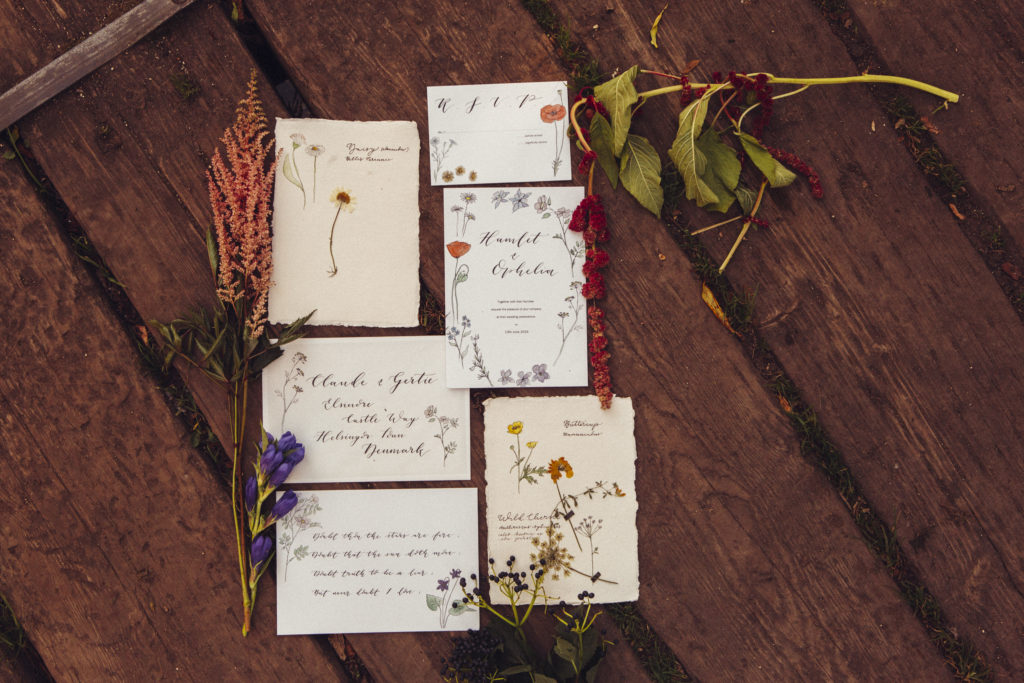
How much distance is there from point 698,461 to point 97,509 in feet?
3.69

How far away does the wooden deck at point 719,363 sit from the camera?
1.06m

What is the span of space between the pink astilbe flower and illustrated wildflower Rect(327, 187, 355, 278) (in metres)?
0.11

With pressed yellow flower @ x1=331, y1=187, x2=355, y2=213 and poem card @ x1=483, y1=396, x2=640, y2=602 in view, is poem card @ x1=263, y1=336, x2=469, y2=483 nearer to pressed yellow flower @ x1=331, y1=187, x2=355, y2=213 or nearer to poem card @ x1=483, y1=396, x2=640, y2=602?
poem card @ x1=483, y1=396, x2=640, y2=602

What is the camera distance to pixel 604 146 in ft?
3.41

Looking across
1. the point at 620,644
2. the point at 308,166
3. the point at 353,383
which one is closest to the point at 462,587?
the point at 620,644

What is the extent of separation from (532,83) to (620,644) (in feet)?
3.47

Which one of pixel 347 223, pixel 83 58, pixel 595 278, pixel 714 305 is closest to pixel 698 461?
pixel 714 305

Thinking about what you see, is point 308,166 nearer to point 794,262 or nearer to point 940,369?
point 794,262

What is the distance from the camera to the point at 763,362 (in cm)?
107

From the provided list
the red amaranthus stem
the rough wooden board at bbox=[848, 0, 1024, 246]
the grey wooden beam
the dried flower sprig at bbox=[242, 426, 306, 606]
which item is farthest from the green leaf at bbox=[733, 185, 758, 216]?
the grey wooden beam

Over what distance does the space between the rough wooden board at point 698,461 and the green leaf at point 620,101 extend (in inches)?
4.3

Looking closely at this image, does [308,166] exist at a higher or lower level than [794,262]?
higher

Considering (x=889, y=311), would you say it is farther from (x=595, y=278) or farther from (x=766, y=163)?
(x=595, y=278)

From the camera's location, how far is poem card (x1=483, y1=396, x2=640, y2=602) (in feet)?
3.49
